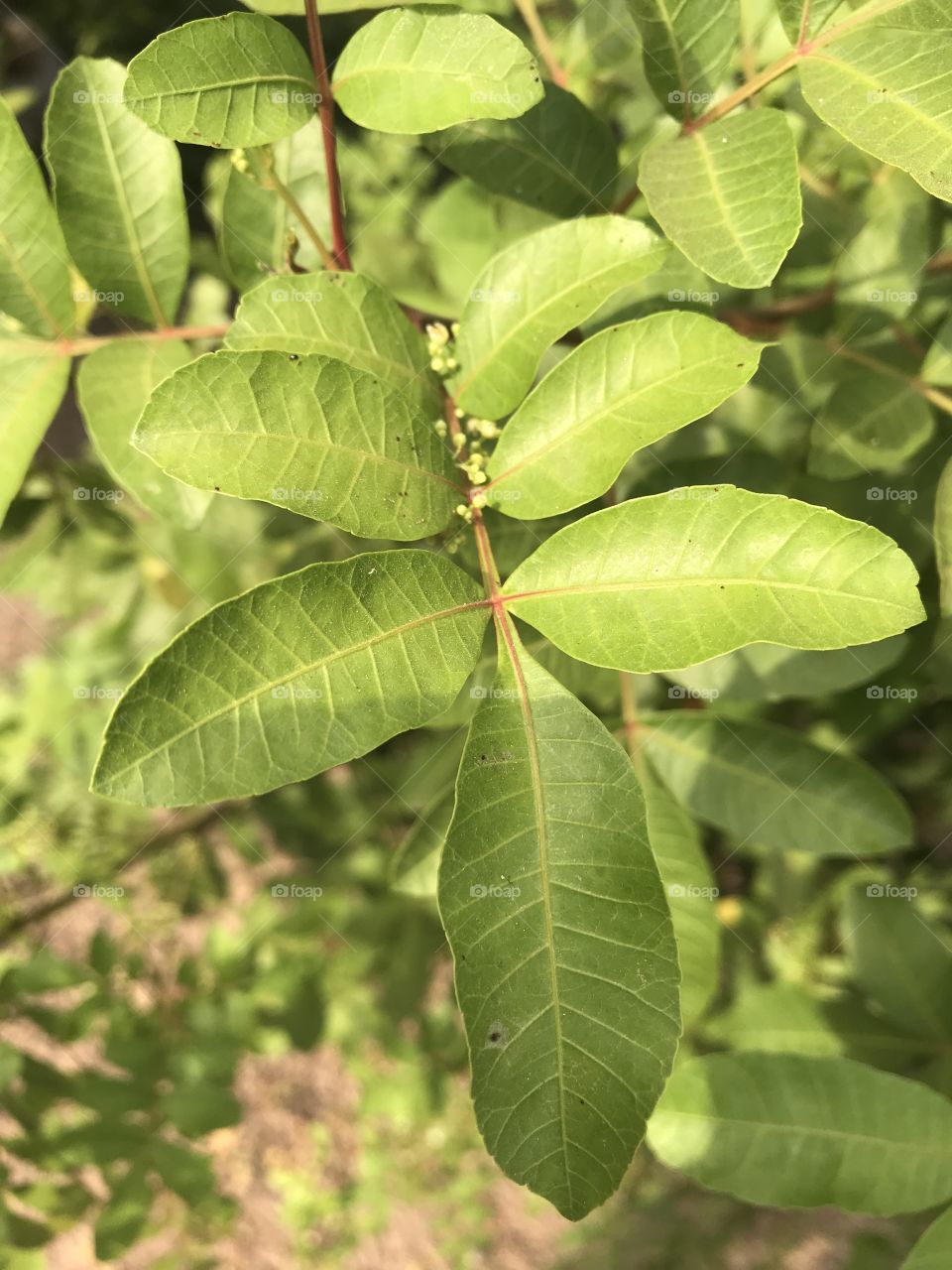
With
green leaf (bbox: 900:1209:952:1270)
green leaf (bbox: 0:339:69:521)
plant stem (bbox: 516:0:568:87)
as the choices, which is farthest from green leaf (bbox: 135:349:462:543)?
green leaf (bbox: 900:1209:952:1270)

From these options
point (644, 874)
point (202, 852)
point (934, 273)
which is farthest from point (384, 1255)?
point (934, 273)

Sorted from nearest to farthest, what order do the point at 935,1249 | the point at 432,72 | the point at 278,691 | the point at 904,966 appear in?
the point at 278,691 < the point at 432,72 < the point at 935,1249 < the point at 904,966

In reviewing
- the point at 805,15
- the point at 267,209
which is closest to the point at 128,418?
the point at 267,209

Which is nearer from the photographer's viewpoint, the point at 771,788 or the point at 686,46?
the point at 686,46

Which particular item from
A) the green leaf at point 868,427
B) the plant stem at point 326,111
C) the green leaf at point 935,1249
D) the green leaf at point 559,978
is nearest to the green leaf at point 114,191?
the plant stem at point 326,111

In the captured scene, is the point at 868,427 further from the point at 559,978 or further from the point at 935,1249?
the point at 935,1249

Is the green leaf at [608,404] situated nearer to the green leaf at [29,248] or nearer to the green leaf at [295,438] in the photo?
the green leaf at [295,438]
